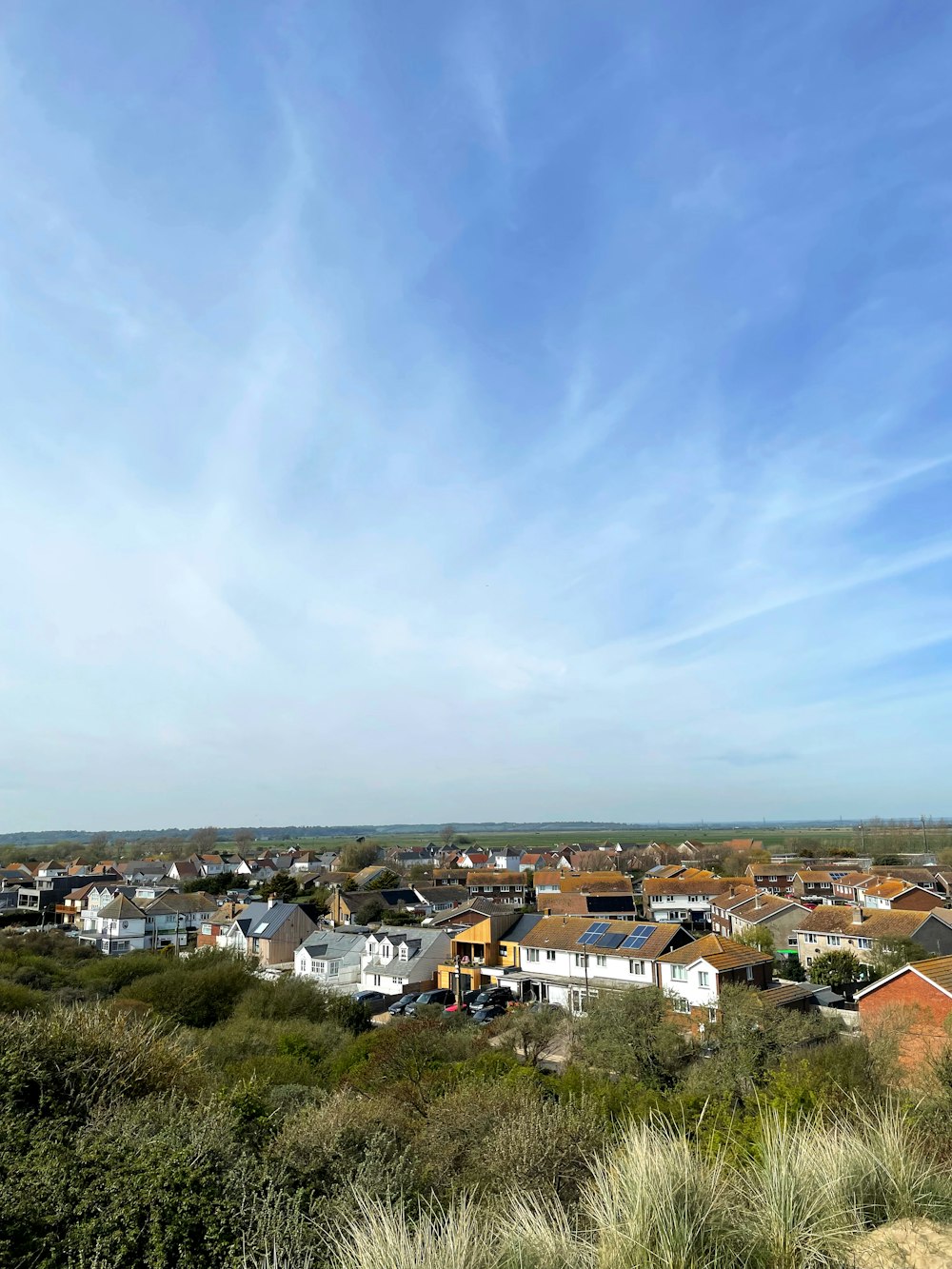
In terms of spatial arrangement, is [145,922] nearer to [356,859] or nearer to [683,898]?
[356,859]

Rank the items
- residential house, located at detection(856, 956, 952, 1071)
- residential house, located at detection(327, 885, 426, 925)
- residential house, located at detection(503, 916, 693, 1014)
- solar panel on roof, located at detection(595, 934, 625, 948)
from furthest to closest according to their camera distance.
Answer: residential house, located at detection(327, 885, 426, 925) < solar panel on roof, located at detection(595, 934, 625, 948) < residential house, located at detection(503, 916, 693, 1014) < residential house, located at detection(856, 956, 952, 1071)

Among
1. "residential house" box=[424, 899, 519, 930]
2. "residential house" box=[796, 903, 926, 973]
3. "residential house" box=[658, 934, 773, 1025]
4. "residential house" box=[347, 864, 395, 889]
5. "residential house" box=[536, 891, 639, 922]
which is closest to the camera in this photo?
"residential house" box=[658, 934, 773, 1025]

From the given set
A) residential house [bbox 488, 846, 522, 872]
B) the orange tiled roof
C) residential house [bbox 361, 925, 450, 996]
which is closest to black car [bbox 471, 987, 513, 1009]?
residential house [bbox 361, 925, 450, 996]

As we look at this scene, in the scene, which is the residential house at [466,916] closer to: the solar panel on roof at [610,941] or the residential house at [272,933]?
the residential house at [272,933]

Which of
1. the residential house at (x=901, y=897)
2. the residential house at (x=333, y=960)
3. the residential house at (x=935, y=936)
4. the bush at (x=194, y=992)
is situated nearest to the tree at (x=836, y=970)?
the residential house at (x=935, y=936)

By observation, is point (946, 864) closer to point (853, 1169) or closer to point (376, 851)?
point (376, 851)

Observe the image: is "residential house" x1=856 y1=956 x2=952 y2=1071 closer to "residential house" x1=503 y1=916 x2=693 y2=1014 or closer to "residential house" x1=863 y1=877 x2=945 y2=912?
"residential house" x1=503 y1=916 x2=693 y2=1014

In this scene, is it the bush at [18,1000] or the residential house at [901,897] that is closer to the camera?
the bush at [18,1000]
